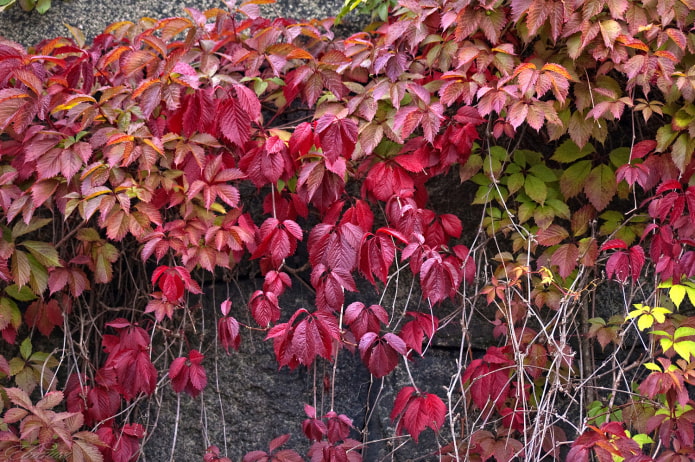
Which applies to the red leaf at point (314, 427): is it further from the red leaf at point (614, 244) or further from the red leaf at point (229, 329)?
the red leaf at point (614, 244)

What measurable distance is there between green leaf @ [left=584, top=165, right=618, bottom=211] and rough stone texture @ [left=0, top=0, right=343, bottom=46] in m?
1.22

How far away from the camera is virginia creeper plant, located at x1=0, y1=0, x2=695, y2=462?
1.68 metres

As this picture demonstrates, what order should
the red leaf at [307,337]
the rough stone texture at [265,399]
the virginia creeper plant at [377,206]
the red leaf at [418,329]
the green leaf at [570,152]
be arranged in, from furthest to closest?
the rough stone texture at [265,399], the green leaf at [570,152], the red leaf at [418,329], the virginia creeper plant at [377,206], the red leaf at [307,337]

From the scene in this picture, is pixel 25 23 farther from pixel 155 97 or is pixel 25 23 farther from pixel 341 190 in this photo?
pixel 341 190

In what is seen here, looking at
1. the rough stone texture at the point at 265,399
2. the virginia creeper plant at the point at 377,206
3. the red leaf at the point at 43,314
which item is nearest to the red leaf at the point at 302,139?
the virginia creeper plant at the point at 377,206

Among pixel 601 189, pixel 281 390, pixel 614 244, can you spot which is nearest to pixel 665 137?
pixel 601 189

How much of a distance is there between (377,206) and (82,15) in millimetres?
1111

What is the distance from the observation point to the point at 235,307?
2.10m

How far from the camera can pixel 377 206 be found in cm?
204

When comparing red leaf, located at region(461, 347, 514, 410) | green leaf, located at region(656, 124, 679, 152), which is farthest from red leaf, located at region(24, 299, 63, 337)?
green leaf, located at region(656, 124, 679, 152)

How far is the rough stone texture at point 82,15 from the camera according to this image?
7.18 feet

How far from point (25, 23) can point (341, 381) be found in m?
1.48

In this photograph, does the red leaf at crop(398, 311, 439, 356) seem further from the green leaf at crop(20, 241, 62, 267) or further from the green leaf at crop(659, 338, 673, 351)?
the green leaf at crop(20, 241, 62, 267)

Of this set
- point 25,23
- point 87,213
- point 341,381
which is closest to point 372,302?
point 341,381
